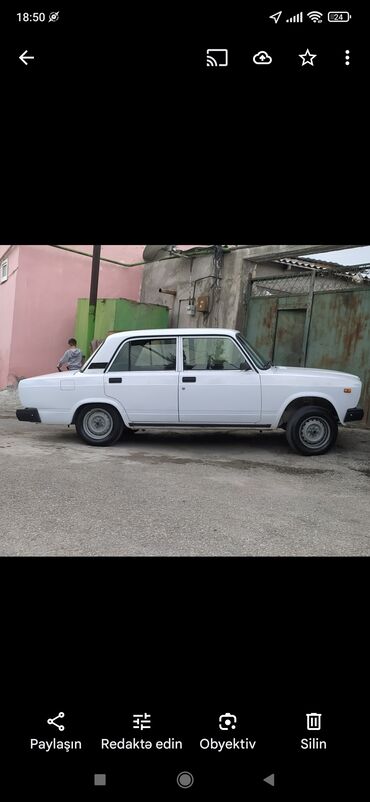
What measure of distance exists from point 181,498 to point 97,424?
2824 millimetres

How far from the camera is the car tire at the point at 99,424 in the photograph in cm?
702

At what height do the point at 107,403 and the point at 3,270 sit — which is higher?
the point at 3,270

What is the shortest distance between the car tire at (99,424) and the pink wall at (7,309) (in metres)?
6.88

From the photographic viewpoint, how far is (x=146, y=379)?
6895mm

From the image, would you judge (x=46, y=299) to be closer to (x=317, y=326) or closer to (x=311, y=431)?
(x=317, y=326)

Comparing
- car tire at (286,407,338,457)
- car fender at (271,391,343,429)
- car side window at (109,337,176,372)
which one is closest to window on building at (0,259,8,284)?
car side window at (109,337,176,372)

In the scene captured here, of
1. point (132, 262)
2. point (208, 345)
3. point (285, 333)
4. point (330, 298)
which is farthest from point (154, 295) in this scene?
point (208, 345)

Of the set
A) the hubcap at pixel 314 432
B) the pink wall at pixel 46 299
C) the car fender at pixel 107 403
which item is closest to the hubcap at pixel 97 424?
the car fender at pixel 107 403

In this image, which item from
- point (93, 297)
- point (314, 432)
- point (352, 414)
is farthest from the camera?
point (93, 297)

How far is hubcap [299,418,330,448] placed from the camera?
661cm

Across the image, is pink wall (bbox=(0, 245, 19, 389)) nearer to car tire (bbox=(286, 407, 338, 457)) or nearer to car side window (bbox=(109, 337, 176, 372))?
car side window (bbox=(109, 337, 176, 372))

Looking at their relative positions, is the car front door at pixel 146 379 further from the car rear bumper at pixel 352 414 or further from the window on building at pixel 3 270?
the window on building at pixel 3 270

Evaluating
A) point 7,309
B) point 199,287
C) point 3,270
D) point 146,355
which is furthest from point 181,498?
point 3,270
